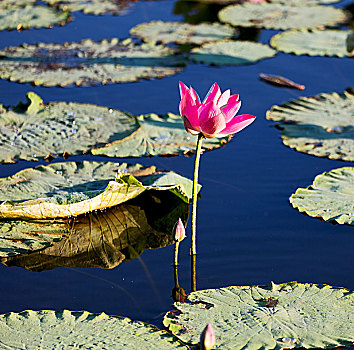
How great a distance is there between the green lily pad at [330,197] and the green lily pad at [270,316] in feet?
2.04

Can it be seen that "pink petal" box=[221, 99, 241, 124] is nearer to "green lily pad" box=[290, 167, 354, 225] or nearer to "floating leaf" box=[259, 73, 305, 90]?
"green lily pad" box=[290, 167, 354, 225]

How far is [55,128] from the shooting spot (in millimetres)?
3689

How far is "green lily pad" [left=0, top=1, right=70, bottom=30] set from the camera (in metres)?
5.68

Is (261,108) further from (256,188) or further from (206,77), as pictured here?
(256,188)

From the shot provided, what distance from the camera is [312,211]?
297 cm

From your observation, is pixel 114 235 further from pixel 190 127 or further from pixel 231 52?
pixel 231 52

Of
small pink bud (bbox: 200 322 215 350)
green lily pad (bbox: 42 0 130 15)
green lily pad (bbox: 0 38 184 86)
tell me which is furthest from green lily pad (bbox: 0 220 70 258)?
green lily pad (bbox: 42 0 130 15)

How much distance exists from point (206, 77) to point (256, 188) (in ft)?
5.15

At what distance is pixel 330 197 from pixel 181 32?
115 inches

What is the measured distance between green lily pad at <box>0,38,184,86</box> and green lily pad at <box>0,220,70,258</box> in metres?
1.80

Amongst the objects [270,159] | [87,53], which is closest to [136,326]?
[270,159]

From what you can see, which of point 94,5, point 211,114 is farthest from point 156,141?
point 94,5

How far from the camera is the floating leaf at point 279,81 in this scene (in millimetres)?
4406

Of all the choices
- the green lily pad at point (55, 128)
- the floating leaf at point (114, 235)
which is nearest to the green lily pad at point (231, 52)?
the green lily pad at point (55, 128)
